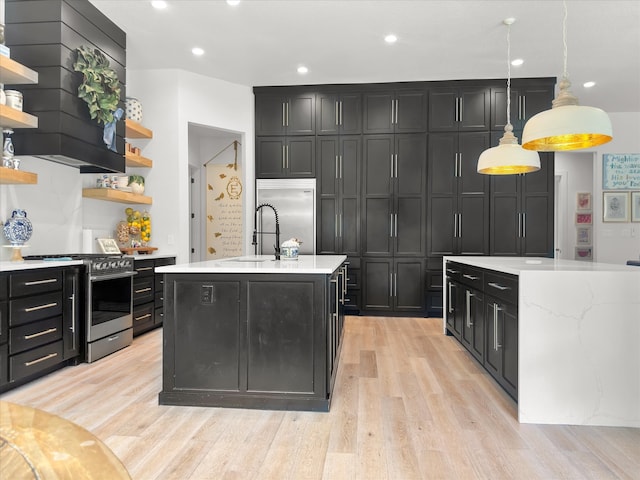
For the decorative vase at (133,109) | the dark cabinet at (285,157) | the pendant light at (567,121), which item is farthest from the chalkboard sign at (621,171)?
the decorative vase at (133,109)

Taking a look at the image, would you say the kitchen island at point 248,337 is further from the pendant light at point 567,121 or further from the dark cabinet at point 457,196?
the dark cabinet at point 457,196

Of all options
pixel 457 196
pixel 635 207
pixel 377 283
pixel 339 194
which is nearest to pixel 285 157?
pixel 339 194

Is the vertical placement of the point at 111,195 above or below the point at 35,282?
above

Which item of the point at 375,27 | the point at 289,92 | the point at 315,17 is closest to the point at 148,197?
the point at 289,92

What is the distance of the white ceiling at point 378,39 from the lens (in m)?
3.75

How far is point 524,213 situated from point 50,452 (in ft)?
19.1

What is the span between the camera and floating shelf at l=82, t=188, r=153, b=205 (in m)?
4.29

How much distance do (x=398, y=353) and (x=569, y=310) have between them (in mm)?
1722

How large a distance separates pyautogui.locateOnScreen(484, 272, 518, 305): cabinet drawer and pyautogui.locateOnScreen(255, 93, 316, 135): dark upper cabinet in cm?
350

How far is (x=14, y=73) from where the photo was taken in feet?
9.74

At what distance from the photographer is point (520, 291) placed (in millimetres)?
2311

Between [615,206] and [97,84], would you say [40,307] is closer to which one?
[97,84]

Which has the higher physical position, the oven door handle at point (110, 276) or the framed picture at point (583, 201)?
the framed picture at point (583, 201)

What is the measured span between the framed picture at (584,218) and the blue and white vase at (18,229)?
26.8 feet
